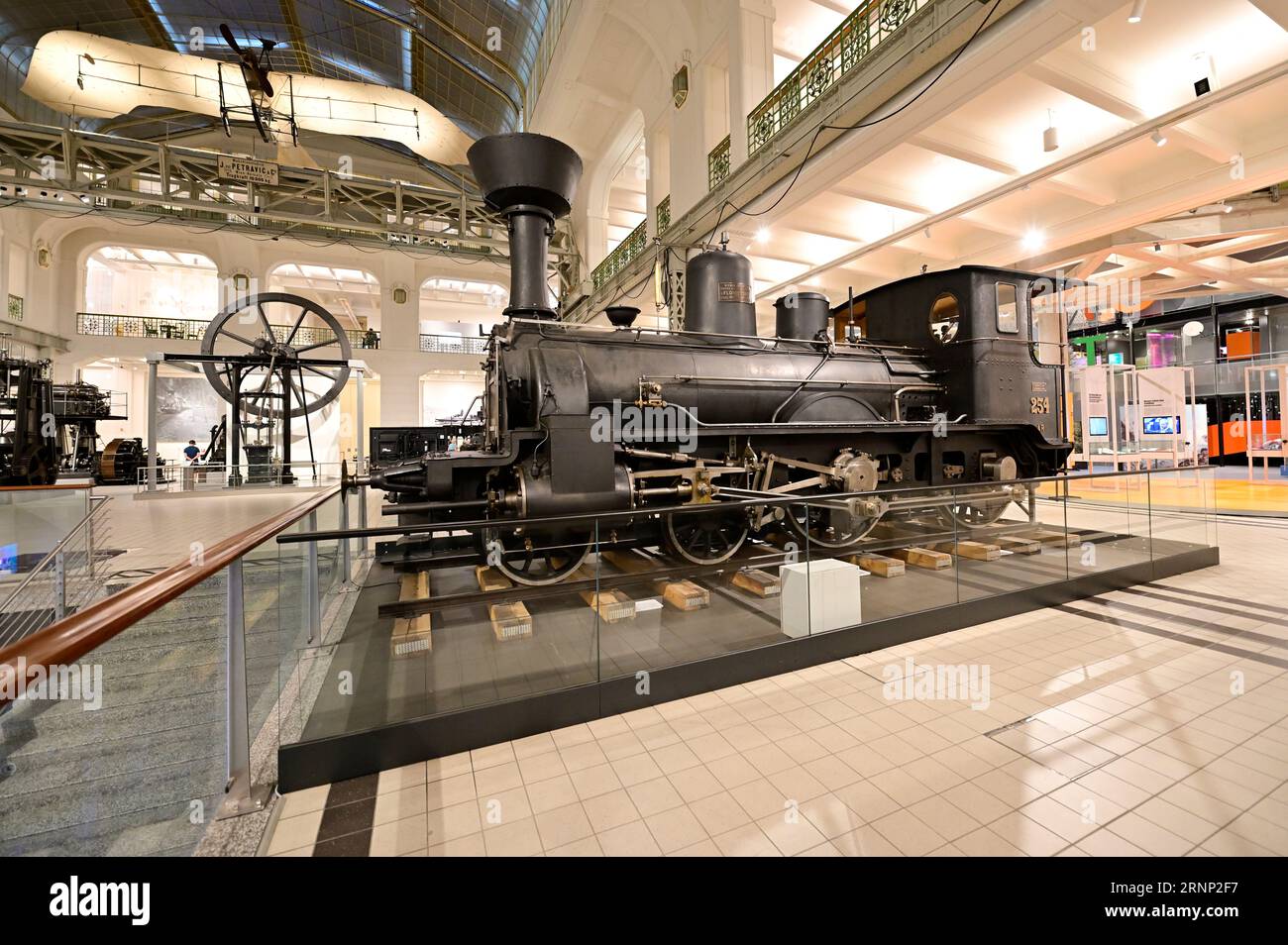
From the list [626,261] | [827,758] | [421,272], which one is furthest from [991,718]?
[421,272]

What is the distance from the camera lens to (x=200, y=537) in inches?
246

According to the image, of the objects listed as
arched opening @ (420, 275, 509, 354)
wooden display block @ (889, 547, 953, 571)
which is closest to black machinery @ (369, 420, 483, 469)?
wooden display block @ (889, 547, 953, 571)

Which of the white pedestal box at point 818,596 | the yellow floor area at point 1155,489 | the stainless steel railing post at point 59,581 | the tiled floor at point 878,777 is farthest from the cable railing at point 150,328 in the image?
the yellow floor area at point 1155,489

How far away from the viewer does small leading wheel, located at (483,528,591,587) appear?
3440mm

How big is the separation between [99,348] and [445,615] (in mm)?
20569

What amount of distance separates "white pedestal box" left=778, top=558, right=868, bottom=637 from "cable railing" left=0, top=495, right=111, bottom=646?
16.9 feet

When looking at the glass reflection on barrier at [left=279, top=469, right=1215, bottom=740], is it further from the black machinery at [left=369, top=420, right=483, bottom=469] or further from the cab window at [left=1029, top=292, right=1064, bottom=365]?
the black machinery at [left=369, top=420, right=483, bottom=469]

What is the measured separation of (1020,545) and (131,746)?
20.4 ft

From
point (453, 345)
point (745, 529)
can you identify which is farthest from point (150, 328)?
point (745, 529)

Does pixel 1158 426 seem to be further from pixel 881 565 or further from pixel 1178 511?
pixel 881 565

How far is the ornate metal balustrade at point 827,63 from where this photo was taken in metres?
5.77

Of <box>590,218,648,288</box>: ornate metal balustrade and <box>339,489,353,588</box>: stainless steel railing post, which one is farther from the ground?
<box>590,218,648,288</box>: ornate metal balustrade

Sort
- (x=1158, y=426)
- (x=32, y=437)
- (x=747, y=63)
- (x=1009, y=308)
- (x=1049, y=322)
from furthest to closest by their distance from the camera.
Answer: (x=1158, y=426)
(x=1049, y=322)
(x=32, y=437)
(x=747, y=63)
(x=1009, y=308)

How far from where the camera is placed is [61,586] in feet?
13.9
